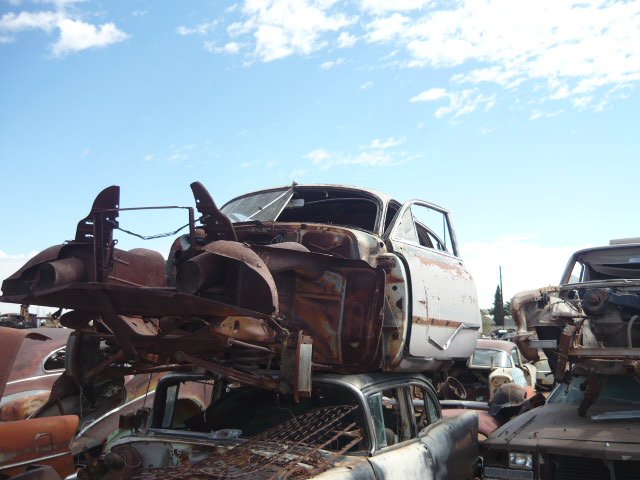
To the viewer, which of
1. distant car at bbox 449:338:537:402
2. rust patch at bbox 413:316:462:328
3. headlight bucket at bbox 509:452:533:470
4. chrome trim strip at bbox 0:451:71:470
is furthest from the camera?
distant car at bbox 449:338:537:402

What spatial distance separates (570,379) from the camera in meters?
5.90

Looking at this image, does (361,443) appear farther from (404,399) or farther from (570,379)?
(570,379)

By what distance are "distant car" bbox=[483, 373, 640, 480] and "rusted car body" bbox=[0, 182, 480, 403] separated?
94cm

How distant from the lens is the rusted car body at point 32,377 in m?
7.14

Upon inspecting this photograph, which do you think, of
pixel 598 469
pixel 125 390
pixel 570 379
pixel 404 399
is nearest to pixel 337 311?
pixel 404 399

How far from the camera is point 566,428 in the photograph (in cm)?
498

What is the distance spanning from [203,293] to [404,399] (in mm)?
2022

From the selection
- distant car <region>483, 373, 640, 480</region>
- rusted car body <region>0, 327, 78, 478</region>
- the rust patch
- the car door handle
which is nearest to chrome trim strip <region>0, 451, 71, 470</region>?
rusted car body <region>0, 327, 78, 478</region>

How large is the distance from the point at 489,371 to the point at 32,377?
730cm

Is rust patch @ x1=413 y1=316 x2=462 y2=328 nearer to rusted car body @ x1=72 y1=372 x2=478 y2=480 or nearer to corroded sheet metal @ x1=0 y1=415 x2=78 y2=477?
rusted car body @ x1=72 y1=372 x2=478 y2=480

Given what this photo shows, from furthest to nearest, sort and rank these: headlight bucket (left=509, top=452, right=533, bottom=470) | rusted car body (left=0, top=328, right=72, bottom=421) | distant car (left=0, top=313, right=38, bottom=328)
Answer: distant car (left=0, top=313, right=38, bottom=328), rusted car body (left=0, top=328, right=72, bottom=421), headlight bucket (left=509, top=452, right=533, bottom=470)

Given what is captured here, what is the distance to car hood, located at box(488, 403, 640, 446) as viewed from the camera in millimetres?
4645

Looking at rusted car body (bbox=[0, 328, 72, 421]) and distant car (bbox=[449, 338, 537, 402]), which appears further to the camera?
distant car (bbox=[449, 338, 537, 402])

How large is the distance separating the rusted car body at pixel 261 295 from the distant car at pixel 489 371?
14.0ft
